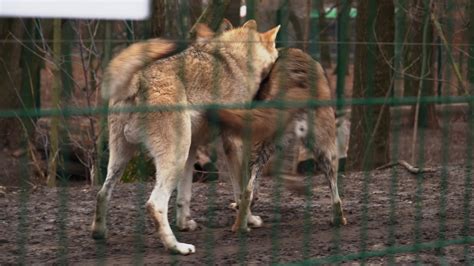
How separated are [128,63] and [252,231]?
74.2 inches

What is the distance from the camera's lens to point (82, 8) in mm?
9000

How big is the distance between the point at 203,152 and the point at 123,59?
17.7 feet

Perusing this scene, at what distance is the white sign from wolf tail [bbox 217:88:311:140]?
10.9 ft

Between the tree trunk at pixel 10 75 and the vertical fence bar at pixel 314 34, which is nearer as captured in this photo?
the vertical fence bar at pixel 314 34

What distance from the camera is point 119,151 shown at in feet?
21.7

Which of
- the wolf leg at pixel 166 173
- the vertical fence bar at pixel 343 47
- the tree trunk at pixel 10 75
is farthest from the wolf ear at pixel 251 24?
the tree trunk at pixel 10 75

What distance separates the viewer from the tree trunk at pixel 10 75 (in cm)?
1227

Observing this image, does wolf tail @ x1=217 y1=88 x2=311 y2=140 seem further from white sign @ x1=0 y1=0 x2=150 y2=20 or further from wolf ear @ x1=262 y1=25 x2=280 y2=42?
white sign @ x1=0 y1=0 x2=150 y2=20

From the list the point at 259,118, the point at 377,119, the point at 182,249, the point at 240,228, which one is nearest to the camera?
the point at 259,118

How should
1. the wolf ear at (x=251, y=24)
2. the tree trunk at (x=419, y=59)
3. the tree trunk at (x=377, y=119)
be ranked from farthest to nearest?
the tree trunk at (x=377, y=119) → the tree trunk at (x=419, y=59) → the wolf ear at (x=251, y=24)

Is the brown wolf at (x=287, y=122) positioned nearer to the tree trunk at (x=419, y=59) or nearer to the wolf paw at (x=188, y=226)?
the wolf paw at (x=188, y=226)

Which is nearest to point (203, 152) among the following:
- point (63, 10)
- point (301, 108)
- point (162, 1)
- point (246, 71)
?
point (162, 1)

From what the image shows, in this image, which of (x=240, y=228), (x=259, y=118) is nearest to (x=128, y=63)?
(x=259, y=118)

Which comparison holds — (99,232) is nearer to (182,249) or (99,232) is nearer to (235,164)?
(182,249)
